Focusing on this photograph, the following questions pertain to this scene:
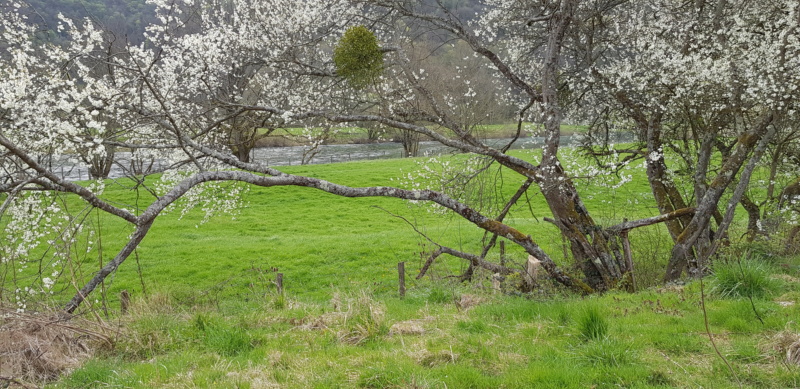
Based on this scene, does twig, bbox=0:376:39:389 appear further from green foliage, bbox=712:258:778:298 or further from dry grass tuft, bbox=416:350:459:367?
green foliage, bbox=712:258:778:298

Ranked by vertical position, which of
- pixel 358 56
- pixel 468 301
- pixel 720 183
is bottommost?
pixel 468 301

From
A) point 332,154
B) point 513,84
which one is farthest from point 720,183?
point 332,154

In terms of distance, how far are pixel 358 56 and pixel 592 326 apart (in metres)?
5.22

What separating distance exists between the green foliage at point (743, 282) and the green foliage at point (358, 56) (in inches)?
220

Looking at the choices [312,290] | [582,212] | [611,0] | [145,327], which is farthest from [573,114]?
[145,327]

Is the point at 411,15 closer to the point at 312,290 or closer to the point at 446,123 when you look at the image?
the point at 446,123

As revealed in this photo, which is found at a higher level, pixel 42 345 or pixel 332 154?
pixel 332 154

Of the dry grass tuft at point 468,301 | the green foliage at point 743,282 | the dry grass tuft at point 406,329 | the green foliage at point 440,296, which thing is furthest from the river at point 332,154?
the dry grass tuft at point 406,329

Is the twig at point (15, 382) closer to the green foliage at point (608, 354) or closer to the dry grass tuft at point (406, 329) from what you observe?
the dry grass tuft at point (406, 329)

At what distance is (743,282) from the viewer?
609cm

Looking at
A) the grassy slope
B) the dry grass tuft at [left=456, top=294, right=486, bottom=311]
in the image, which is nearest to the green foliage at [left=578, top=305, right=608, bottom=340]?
the grassy slope

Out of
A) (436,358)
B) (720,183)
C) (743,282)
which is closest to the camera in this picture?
(436,358)

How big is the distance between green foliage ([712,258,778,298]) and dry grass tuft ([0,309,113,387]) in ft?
23.0

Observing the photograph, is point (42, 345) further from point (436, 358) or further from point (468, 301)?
point (468, 301)
